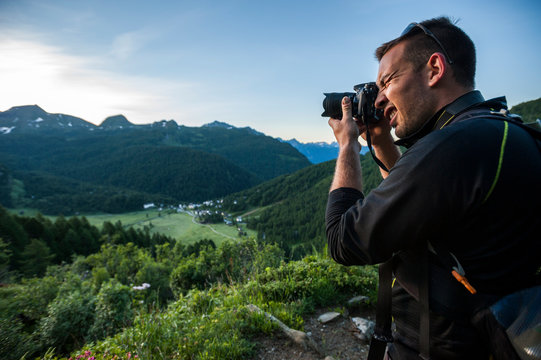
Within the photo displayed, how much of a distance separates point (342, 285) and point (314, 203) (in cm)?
10611

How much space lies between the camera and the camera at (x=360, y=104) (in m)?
1.85

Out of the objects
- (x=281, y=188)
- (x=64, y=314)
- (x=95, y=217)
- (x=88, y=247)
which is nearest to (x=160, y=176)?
(x=95, y=217)

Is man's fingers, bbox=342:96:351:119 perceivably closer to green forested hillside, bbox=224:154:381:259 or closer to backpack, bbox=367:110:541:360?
backpack, bbox=367:110:541:360

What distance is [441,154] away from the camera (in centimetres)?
101

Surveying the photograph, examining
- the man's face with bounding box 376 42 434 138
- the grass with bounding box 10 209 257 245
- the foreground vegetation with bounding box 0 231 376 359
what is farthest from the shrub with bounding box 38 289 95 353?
the grass with bounding box 10 209 257 245

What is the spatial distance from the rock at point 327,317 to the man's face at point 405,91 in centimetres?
317

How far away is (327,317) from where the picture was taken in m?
3.77

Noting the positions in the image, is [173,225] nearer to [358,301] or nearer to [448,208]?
[358,301]

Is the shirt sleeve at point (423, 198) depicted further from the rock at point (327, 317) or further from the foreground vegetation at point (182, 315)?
the rock at point (327, 317)

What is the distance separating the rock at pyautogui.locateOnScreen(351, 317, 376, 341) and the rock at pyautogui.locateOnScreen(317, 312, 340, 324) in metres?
0.28

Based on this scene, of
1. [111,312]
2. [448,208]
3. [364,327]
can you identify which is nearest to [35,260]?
[111,312]

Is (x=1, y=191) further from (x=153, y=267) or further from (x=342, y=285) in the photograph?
(x=342, y=285)

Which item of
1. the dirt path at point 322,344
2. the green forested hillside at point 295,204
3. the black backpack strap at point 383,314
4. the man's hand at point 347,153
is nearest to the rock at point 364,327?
the dirt path at point 322,344

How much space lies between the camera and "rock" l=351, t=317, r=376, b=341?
11.0 ft
